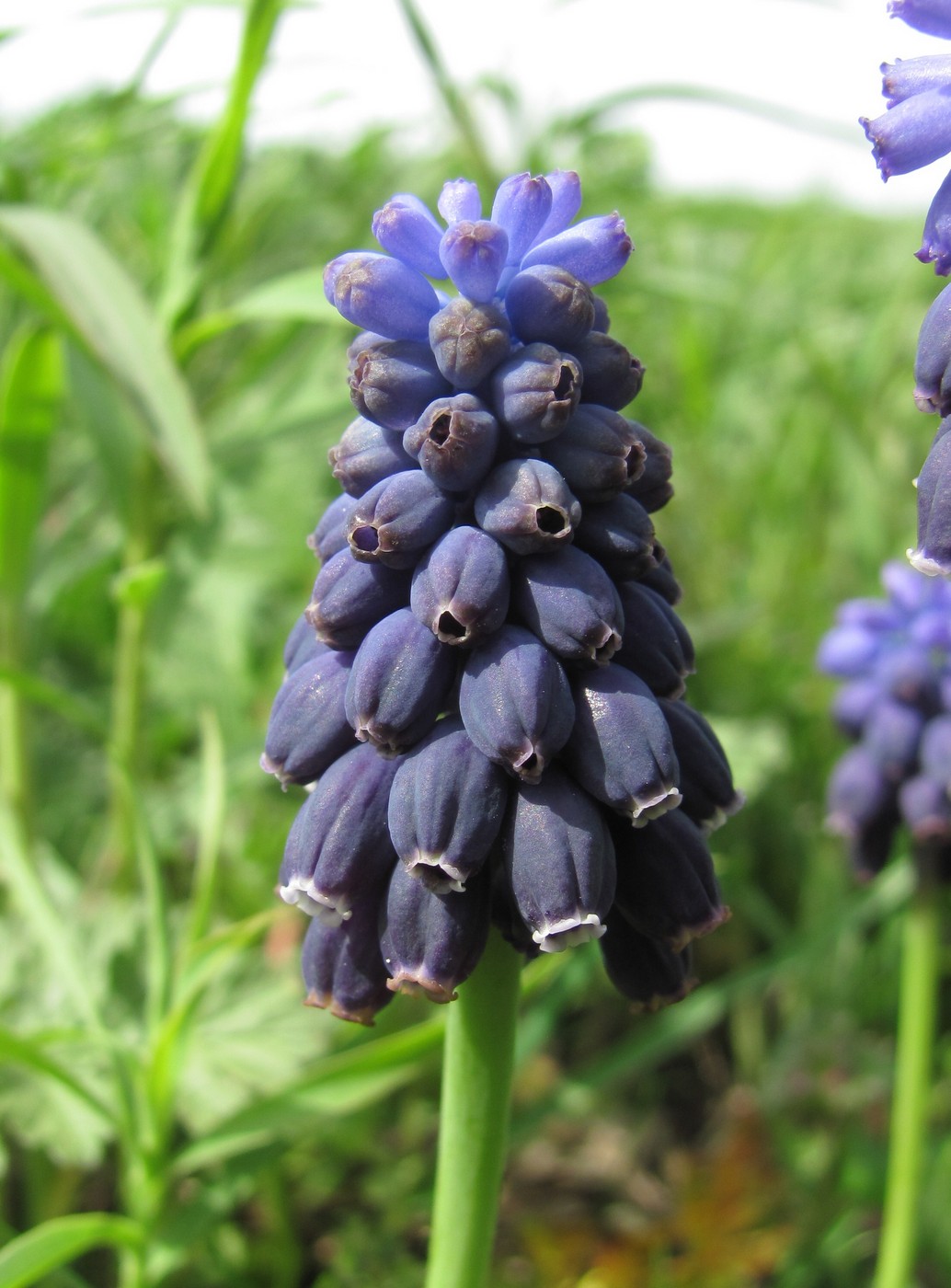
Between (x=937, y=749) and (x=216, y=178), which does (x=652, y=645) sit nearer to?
(x=937, y=749)

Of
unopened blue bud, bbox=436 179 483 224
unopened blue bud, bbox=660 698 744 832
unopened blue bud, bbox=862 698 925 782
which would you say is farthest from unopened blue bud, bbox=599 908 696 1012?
unopened blue bud, bbox=862 698 925 782

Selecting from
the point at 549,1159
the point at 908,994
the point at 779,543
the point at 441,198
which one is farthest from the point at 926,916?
the point at 779,543

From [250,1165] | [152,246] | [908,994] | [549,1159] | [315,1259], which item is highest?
[152,246]

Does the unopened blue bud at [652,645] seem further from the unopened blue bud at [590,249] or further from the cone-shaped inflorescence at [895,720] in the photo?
the cone-shaped inflorescence at [895,720]

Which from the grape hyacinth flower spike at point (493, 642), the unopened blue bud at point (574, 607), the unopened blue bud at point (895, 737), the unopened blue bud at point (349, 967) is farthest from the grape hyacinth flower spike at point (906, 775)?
the unopened blue bud at point (574, 607)

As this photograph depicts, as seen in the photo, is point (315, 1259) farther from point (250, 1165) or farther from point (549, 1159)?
point (250, 1165)

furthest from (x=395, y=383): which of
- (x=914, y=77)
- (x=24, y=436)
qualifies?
(x=24, y=436)
